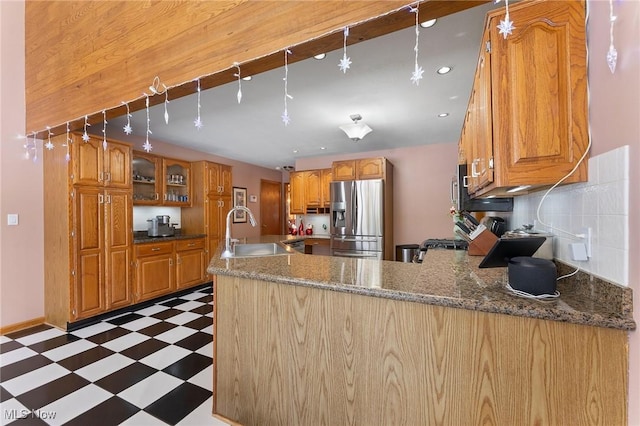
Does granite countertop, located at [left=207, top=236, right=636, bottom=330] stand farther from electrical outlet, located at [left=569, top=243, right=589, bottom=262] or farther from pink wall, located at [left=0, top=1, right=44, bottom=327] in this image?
pink wall, located at [left=0, top=1, right=44, bottom=327]

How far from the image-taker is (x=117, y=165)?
3.22 meters

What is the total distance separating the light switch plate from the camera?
2.76m

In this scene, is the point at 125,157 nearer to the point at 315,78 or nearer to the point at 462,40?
the point at 315,78

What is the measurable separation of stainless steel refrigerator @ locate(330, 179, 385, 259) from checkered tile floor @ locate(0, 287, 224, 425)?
2.39 metres

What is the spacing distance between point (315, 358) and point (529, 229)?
1405 mm

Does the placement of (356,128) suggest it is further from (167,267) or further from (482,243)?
(167,267)

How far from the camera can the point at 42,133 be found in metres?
2.73

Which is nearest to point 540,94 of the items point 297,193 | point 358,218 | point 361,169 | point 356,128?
point 356,128

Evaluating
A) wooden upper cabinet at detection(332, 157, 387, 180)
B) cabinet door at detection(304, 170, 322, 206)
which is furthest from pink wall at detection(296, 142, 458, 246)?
cabinet door at detection(304, 170, 322, 206)

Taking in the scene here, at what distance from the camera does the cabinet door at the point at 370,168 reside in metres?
4.52

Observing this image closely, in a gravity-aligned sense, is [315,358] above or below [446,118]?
below

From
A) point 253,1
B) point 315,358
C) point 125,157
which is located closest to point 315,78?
point 253,1

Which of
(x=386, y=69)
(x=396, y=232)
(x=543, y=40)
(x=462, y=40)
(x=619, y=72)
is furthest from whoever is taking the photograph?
(x=396, y=232)

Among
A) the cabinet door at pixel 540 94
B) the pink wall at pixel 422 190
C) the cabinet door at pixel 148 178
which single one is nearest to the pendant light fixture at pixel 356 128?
the pink wall at pixel 422 190
